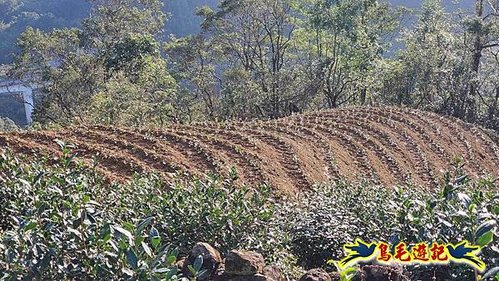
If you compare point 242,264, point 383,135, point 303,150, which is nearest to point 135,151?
point 303,150

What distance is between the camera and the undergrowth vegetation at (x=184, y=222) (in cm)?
191

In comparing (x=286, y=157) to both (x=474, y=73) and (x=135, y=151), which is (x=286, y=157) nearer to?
(x=135, y=151)

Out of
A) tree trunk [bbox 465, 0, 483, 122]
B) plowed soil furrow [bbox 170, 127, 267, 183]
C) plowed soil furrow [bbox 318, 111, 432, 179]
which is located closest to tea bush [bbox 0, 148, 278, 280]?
plowed soil furrow [bbox 170, 127, 267, 183]

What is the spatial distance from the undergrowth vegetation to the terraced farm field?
95.8 inches

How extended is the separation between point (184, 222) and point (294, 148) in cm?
547

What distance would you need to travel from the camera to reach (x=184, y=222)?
2.95 m

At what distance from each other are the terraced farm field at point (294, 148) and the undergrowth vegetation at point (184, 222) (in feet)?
7.99

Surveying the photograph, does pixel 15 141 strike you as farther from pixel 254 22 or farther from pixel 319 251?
pixel 254 22

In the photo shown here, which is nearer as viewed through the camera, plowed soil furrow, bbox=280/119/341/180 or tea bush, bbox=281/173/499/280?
tea bush, bbox=281/173/499/280

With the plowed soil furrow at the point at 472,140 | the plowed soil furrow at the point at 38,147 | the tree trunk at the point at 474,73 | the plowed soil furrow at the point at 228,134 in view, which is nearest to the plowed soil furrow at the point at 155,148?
the plowed soil furrow at the point at 38,147

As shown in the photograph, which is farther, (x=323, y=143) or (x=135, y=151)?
(x=323, y=143)

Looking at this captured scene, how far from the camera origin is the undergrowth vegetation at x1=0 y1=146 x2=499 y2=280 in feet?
6.25

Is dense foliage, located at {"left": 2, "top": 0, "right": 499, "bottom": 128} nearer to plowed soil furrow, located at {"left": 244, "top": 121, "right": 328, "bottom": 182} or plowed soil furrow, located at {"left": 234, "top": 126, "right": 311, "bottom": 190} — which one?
plowed soil furrow, located at {"left": 244, "top": 121, "right": 328, "bottom": 182}

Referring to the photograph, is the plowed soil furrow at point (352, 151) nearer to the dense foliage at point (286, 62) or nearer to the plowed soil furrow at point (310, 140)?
the plowed soil furrow at point (310, 140)
